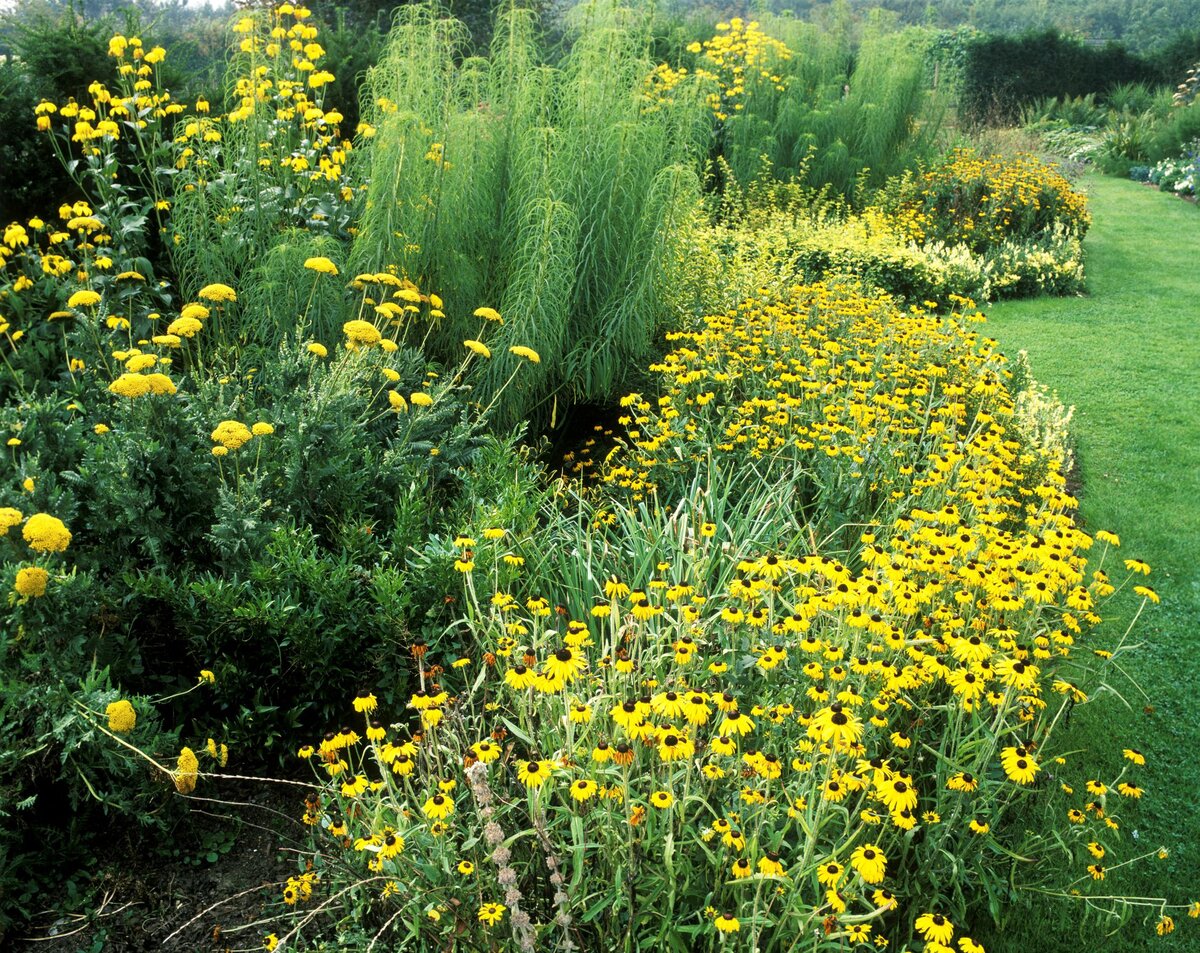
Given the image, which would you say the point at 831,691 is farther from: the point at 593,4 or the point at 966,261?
the point at 966,261

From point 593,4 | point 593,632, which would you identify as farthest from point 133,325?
point 593,4

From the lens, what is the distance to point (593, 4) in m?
5.20

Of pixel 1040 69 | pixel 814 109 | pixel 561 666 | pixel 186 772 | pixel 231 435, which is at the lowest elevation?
pixel 186 772

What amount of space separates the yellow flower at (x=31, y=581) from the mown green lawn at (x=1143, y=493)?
2.48 metres

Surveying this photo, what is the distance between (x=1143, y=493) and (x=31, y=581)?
5.13m

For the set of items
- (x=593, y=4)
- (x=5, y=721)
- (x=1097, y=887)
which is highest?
(x=593, y=4)

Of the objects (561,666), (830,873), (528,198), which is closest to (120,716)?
(561,666)

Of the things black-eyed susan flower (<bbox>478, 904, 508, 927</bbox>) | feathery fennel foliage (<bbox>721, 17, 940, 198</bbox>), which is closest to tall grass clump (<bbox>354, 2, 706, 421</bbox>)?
black-eyed susan flower (<bbox>478, 904, 508, 927</bbox>)

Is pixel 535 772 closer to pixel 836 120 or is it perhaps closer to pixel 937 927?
pixel 937 927

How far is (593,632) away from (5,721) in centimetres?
158

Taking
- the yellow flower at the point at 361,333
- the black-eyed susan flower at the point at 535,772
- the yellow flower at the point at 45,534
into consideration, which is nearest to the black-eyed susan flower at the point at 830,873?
the black-eyed susan flower at the point at 535,772

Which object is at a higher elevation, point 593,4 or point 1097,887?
point 593,4

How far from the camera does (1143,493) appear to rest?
5.02 m

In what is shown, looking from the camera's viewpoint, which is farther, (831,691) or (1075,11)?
(1075,11)
